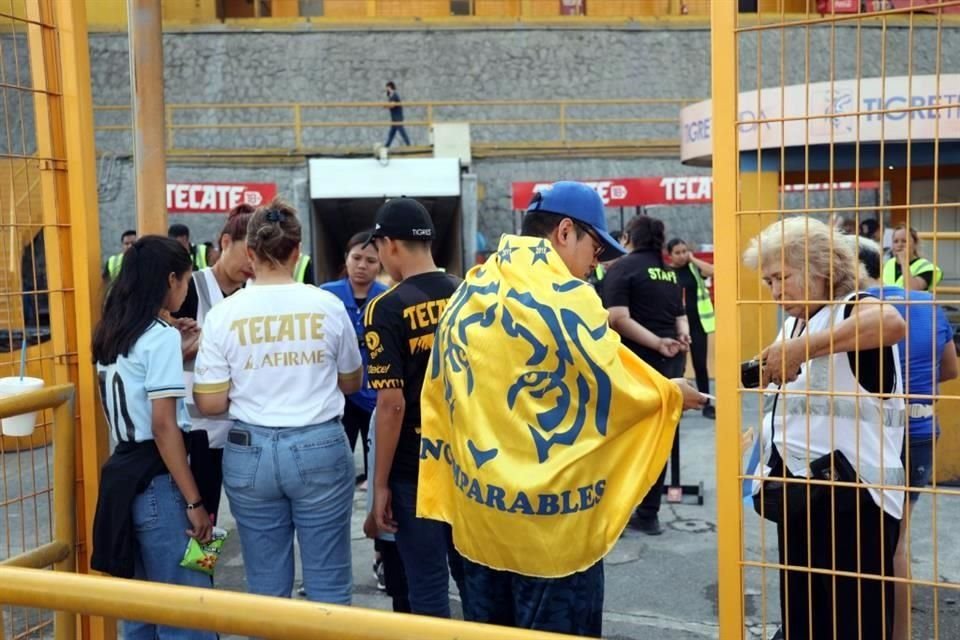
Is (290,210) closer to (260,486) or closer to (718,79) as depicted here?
(260,486)

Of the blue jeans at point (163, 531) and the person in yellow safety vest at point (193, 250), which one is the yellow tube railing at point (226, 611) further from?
the person in yellow safety vest at point (193, 250)

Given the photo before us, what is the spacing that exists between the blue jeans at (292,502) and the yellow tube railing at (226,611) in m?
1.39

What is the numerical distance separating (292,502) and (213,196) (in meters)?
14.4

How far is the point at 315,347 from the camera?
326 centimetres

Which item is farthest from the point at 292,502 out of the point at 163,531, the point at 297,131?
the point at 297,131

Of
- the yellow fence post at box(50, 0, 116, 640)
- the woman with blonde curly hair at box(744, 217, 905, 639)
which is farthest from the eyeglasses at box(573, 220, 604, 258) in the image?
the yellow fence post at box(50, 0, 116, 640)

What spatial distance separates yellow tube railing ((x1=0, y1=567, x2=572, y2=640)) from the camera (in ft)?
5.10

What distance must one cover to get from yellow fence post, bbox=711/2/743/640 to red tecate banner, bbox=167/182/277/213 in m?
14.5

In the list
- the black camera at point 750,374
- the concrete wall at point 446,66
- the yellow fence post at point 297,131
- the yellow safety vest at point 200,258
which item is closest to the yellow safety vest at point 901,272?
the black camera at point 750,374

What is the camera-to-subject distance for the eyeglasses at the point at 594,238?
8.92ft

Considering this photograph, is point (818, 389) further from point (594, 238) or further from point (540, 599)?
point (540, 599)

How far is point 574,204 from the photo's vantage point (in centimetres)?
270

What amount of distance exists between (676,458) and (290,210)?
12.0ft

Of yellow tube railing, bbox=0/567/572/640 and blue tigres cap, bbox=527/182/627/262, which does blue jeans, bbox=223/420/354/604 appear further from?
yellow tube railing, bbox=0/567/572/640
